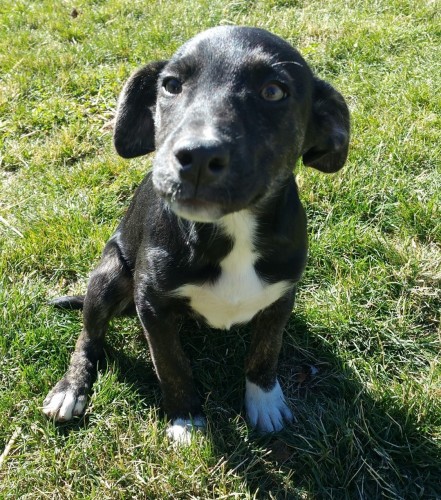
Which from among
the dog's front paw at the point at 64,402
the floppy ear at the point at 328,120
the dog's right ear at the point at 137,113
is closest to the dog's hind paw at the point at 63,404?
the dog's front paw at the point at 64,402

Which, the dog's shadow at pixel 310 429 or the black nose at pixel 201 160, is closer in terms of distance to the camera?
the black nose at pixel 201 160

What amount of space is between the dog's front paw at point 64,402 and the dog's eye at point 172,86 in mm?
1625

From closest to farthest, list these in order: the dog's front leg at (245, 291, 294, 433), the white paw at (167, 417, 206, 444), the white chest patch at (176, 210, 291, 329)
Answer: the white chest patch at (176, 210, 291, 329) < the white paw at (167, 417, 206, 444) < the dog's front leg at (245, 291, 294, 433)

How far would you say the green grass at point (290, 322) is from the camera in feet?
9.59

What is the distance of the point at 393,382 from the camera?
3.26 m

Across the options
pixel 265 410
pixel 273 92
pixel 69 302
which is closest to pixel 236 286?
pixel 265 410

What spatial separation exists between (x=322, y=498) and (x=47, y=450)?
1.36 metres

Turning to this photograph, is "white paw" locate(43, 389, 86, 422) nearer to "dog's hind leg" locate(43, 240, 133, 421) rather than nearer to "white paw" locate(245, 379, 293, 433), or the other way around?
"dog's hind leg" locate(43, 240, 133, 421)

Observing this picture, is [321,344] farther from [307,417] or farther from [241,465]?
[241,465]

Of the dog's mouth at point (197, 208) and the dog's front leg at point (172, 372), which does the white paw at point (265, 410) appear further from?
the dog's mouth at point (197, 208)

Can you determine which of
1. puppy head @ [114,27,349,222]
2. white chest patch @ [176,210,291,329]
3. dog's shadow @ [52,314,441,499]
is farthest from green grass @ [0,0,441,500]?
puppy head @ [114,27,349,222]

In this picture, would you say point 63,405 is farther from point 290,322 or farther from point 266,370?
point 290,322

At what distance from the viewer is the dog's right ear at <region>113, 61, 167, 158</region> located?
10.1 feet

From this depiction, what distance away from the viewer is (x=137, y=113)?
10.3 ft
